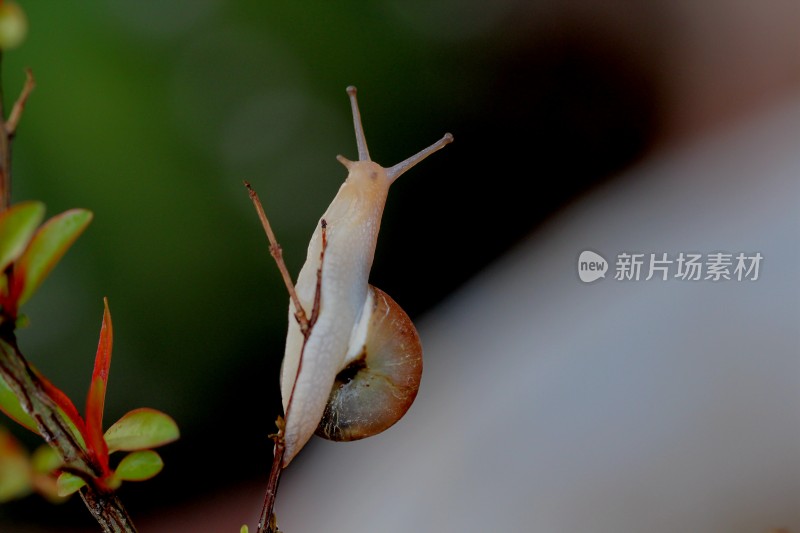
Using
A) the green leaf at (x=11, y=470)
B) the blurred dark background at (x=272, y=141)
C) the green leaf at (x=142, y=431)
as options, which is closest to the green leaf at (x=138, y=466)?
the green leaf at (x=142, y=431)

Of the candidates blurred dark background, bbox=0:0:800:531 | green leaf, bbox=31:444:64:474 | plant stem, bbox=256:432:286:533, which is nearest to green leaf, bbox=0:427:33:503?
green leaf, bbox=31:444:64:474

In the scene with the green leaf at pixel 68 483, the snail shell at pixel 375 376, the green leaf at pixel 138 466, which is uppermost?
the snail shell at pixel 375 376

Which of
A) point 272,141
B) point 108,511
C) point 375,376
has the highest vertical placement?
point 272,141

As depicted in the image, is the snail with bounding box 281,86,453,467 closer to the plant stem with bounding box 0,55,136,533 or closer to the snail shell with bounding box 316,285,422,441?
the snail shell with bounding box 316,285,422,441

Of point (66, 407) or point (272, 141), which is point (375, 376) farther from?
point (272, 141)

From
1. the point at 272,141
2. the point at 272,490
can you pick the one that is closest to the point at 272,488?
the point at 272,490

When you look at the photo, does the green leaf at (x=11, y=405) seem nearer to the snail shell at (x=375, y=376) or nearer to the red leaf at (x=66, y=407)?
the red leaf at (x=66, y=407)
